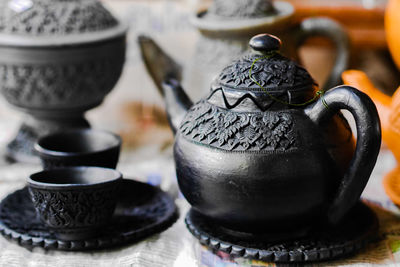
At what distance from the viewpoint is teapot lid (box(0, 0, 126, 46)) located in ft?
4.54

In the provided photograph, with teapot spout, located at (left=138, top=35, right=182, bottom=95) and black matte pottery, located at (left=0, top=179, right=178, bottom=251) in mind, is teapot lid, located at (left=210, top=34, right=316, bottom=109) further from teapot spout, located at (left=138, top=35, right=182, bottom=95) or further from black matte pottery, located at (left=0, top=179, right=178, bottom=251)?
teapot spout, located at (left=138, top=35, right=182, bottom=95)

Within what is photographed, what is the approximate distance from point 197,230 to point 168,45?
101cm

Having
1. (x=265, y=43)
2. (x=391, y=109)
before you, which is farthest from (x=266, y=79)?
(x=391, y=109)

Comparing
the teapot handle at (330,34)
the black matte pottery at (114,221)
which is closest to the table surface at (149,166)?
the black matte pottery at (114,221)

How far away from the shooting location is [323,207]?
0.96m

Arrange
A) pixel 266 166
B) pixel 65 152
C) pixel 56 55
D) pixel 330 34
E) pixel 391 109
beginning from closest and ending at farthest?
pixel 266 166
pixel 391 109
pixel 65 152
pixel 56 55
pixel 330 34

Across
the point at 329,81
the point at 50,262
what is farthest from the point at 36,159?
the point at 329,81

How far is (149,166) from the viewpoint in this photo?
1.44 meters

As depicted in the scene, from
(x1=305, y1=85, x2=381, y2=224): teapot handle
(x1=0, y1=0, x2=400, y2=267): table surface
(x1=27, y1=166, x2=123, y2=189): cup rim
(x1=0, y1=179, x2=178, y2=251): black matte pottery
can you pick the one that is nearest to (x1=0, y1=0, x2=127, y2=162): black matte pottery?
(x1=0, y1=0, x2=400, y2=267): table surface

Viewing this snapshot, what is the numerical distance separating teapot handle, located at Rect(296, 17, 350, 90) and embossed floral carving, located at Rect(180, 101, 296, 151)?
58 centimetres

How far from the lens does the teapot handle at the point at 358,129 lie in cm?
90

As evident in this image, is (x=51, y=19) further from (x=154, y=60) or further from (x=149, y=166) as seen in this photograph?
(x=149, y=166)

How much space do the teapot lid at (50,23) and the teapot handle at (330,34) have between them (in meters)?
0.45

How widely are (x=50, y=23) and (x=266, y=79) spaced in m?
0.66
